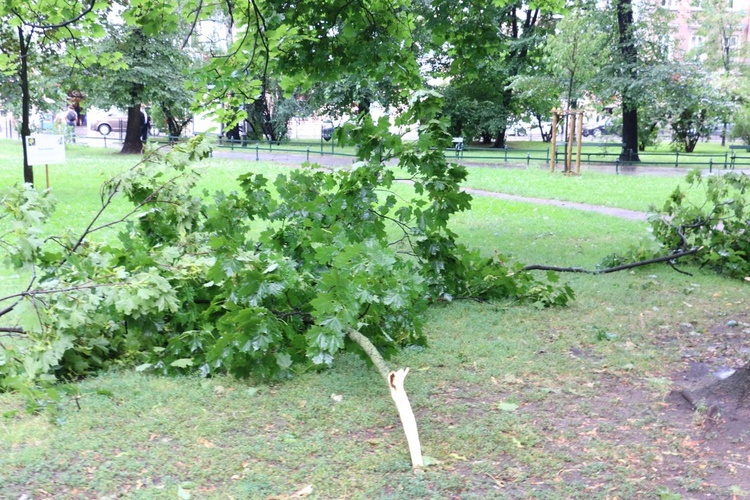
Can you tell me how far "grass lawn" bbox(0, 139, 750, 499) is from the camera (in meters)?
3.69

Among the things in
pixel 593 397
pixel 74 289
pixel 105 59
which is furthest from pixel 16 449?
pixel 105 59

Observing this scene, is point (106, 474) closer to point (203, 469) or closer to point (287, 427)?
point (203, 469)

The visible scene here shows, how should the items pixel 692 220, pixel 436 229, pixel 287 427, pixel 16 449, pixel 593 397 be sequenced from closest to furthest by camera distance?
1. pixel 16 449
2. pixel 287 427
3. pixel 593 397
4. pixel 436 229
5. pixel 692 220

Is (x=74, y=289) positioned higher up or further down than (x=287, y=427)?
higher up

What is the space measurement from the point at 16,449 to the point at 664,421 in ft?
12.0

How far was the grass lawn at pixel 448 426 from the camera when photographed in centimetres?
369

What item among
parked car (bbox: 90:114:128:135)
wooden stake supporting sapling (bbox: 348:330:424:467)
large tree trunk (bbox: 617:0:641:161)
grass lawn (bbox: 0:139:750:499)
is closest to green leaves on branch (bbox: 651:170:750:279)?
grass lawn (bbox: 0:139:750:499)

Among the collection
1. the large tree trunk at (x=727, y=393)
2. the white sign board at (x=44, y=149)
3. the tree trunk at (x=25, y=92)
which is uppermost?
the tree trunk at (x=25, y=92)

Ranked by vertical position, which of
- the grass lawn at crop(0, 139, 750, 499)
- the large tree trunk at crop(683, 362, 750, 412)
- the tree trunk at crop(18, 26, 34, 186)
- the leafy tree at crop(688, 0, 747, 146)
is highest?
the leafy tree at crop(688, 0, 747, 146)

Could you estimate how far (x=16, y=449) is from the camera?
4035mm

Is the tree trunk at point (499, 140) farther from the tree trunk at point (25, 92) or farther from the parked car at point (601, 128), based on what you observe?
the tree trunk at point (25, 92)

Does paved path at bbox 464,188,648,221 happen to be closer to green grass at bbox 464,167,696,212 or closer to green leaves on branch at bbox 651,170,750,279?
green grass at bbox 464,167,696,212

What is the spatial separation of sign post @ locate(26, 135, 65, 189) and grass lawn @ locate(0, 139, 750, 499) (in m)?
9.54

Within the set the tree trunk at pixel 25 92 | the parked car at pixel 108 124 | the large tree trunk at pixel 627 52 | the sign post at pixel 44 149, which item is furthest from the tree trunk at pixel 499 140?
the tree trunk at pixel 25 92
